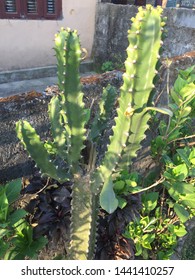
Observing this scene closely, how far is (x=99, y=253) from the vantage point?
229 centimetres

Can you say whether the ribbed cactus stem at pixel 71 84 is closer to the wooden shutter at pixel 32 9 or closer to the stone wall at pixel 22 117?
the stone wall at pixel 22 117

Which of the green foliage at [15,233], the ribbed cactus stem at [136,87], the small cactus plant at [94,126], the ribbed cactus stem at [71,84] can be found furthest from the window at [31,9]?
the ribbed cactus stem at [136,87]

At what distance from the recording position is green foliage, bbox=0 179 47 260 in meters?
1.88

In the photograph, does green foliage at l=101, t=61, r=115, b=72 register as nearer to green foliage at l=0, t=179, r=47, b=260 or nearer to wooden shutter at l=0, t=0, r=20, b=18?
wooden shutter at l=0, t=0, r=20, b=18

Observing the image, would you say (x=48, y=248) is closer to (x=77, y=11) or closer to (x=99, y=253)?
(x=99, y=253)

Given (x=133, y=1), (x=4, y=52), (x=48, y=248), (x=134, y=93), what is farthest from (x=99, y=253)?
(x=133, y=1)

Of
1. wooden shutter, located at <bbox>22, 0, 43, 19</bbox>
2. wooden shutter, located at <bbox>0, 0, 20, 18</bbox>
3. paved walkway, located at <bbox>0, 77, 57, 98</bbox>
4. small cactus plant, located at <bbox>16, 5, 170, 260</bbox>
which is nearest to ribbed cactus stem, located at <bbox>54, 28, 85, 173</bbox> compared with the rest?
small cactus plant, located at <bbox>16, 5, 170, 260</bbox>

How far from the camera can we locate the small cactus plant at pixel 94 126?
1364mm

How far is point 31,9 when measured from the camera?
23.4ft

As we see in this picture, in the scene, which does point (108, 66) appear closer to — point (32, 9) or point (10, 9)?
point (32, 9)

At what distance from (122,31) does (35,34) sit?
2299 millimetres

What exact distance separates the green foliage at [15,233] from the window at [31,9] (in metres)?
5.99

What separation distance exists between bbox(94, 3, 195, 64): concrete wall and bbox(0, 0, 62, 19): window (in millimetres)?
1351

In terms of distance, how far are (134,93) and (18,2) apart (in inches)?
255
